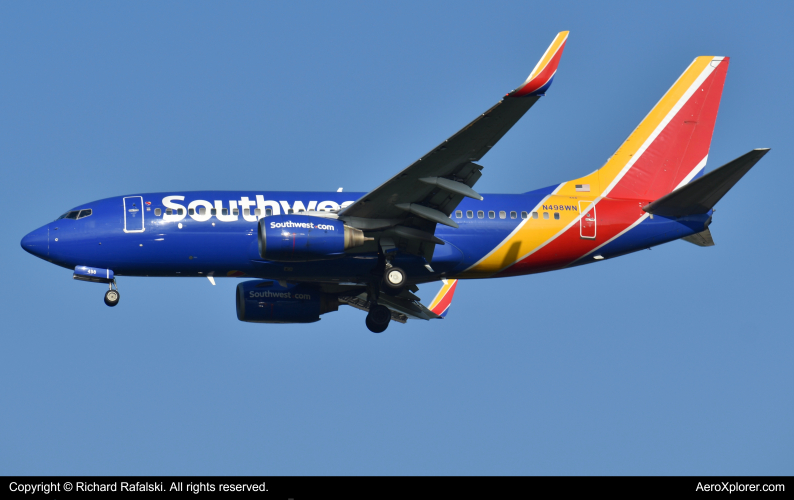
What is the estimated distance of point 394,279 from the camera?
3638cm

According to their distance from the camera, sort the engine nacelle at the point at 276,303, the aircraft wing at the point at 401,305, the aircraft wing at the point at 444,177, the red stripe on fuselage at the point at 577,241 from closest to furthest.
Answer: the aircraft wing at the point at 444,177, the red stripe on fuselage at the point at 577,241, the engine nacelle at the point at 276,303, the aircraft wing at the point at 401,305

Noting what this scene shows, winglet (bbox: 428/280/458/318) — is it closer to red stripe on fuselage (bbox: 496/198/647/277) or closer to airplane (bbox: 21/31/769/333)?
airplane (bbox: 21/31/769/333)

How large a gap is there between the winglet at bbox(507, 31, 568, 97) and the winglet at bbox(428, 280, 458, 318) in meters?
17.4

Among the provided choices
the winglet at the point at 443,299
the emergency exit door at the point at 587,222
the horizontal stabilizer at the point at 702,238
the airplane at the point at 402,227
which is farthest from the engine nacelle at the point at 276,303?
the horizontal stabilizer at the point at 702,238

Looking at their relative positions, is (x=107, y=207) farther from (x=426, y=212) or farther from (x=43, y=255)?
(x=426, y=212)

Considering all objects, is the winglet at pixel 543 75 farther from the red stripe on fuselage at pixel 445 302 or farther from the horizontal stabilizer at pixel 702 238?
the red stripe on fuselage at pixel 445 302

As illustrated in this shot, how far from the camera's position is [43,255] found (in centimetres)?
→ 3644

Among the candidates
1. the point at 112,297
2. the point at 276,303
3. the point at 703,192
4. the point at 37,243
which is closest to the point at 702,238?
the point at 703,192

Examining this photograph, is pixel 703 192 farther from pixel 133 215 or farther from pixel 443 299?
pixel 133 215

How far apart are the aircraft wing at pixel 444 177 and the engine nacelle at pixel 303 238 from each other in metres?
0.63

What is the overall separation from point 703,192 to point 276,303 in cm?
1696

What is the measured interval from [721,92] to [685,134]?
8.38 feet

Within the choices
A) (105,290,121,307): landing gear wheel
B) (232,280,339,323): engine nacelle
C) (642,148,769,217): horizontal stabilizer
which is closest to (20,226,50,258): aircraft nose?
(105,290,121,307): landing gear wheel

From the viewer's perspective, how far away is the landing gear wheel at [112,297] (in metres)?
36.5
